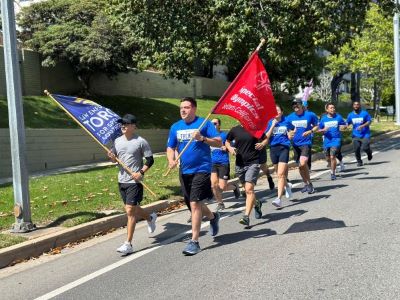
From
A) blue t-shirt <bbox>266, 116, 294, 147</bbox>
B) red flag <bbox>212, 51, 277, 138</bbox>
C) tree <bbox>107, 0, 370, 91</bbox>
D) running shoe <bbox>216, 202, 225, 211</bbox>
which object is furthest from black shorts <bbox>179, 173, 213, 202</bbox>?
tree <bbox>107, 0, 370, 91</bbox>

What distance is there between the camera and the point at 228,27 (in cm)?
1659

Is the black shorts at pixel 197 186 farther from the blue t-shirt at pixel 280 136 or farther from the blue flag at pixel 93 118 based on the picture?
the blue t-shirt at pixel 280 136

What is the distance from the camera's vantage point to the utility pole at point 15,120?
793 centimetres

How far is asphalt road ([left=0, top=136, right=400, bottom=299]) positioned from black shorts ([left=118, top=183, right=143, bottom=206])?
0.68m

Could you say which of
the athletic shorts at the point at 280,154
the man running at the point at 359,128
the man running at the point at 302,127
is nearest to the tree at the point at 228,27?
the man running at the point at 359,128

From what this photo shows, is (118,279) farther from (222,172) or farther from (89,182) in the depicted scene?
(89,182)

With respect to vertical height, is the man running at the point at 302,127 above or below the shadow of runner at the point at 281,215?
above

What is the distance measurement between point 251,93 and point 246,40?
10452 millimetres

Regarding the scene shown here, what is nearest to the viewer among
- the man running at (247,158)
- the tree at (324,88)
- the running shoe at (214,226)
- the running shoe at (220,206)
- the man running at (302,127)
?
the running shoe at (214,226)

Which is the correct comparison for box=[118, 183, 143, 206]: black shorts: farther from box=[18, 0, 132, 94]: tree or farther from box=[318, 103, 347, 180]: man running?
box=[18, 0, 132, 94]: tree

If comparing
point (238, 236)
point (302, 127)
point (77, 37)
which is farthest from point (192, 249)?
point (77, 37)

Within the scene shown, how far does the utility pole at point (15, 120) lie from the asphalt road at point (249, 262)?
1028 mm

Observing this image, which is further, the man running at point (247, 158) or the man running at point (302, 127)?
the man running at point (302, 127)

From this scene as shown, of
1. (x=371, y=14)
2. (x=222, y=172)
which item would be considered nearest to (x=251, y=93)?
(x=222, y=172)
